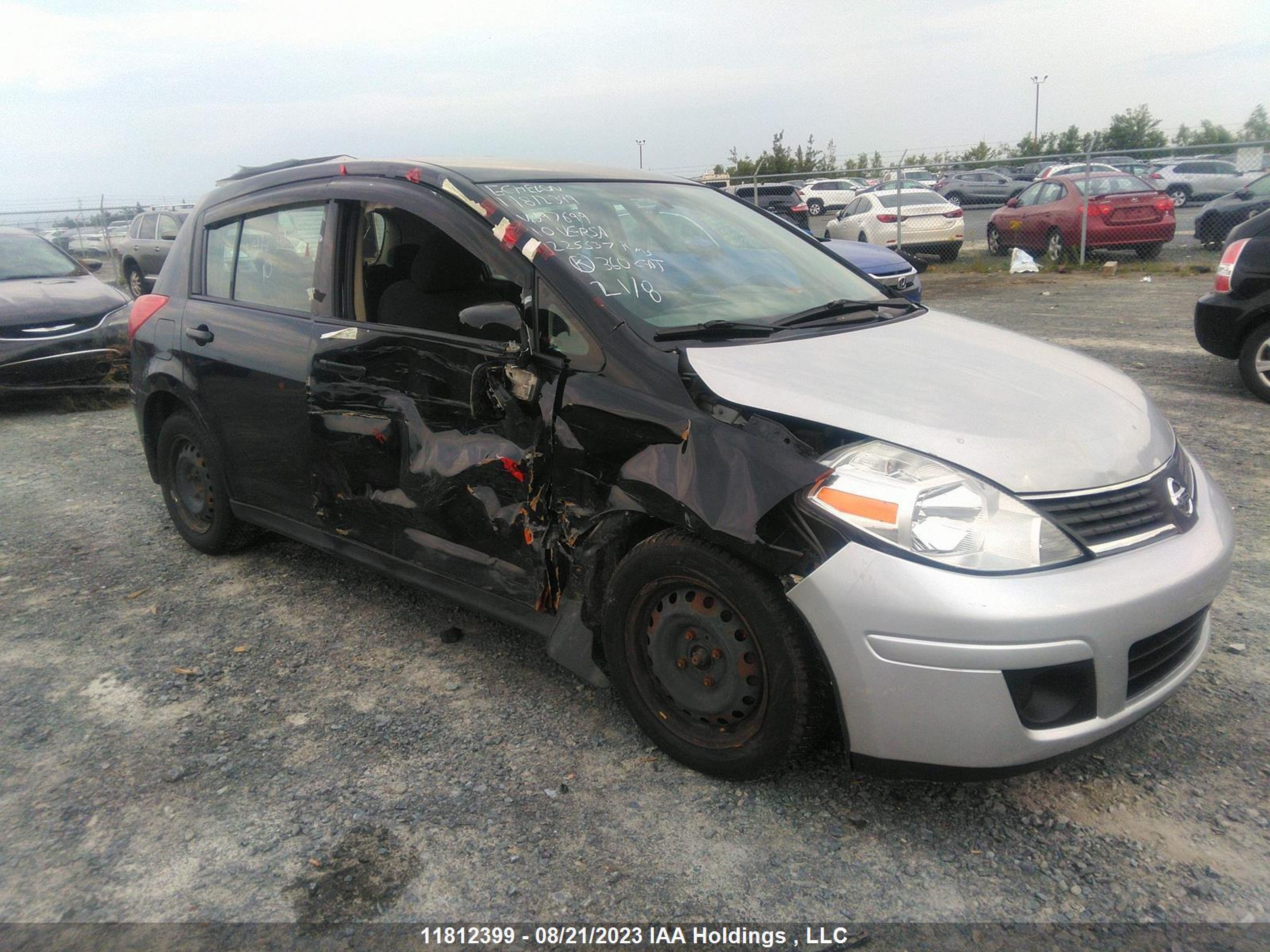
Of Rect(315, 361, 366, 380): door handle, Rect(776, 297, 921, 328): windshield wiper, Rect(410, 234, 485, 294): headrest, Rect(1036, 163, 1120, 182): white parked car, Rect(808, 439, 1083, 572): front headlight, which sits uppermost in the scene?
Rect(1036, 163, 1120, 182): white parked car

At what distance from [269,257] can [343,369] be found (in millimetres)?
812

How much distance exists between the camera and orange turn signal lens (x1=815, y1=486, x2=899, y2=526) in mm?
2332

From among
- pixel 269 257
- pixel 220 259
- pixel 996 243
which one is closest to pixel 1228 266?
pixel 269 257

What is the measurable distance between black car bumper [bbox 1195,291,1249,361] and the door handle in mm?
6084

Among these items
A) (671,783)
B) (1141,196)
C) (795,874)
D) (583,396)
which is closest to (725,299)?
(583,396)

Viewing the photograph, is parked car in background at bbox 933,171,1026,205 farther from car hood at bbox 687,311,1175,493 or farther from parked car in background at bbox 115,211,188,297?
car hood at bbox 687,311,1175,493

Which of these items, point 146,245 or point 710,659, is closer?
point 710,659

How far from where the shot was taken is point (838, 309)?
11.1 feet

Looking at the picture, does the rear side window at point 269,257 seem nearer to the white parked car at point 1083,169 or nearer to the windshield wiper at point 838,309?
the windshield wiper at point 838,309

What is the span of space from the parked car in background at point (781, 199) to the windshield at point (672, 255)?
1794 centimetres

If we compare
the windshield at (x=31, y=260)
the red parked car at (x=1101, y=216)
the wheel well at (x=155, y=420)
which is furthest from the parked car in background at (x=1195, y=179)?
the wheel well at (x=155, y=420)

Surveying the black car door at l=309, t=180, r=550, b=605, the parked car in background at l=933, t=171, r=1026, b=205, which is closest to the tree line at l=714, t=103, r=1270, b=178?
the parked car in background at l=933, t=171, r=1026, b=205

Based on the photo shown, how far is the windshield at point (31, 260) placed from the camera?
931cm

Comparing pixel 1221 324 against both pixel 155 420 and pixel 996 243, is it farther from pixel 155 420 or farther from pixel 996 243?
pixel 996 243
